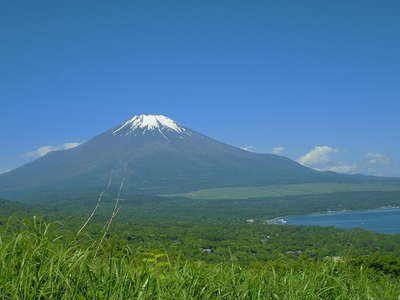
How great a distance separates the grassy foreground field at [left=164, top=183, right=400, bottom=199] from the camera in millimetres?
144750

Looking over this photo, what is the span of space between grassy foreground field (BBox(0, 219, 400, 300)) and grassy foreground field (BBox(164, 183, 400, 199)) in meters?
136

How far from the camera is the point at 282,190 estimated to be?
511 feet

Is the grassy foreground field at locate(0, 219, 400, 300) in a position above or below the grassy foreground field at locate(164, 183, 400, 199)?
below

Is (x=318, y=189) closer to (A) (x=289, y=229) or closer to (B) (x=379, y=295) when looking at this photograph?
(A) (x=289, y=229)

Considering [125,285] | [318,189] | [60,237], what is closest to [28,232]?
[60,237]

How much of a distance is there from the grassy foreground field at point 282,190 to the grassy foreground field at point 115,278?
135830 mm

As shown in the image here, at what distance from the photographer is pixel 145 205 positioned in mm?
106375

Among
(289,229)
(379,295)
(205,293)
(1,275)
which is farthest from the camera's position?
(289,229)

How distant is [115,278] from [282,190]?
155 metres

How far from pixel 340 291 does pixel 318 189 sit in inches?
6312

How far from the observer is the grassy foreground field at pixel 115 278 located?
259 cm

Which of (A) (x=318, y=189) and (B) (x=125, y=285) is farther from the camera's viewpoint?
(A) (x=318, y=189)

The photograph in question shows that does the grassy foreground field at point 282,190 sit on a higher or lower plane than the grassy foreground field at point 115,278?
higher

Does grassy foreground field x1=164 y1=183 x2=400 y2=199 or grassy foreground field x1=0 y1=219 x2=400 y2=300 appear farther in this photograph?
grassy foreground field x1=164 y1=183 x2=400 y2=199
